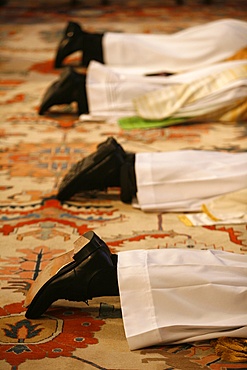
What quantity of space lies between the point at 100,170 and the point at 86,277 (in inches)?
32.2

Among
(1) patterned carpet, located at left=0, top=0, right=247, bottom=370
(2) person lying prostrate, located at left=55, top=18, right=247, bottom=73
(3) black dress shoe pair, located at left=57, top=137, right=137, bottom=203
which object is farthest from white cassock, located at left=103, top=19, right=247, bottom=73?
(3) black dress shoe pair, located at left=57, top=137, right=137, bottom=203

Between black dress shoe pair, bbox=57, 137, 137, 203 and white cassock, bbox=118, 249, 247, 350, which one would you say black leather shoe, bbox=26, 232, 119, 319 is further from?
black dress shoe pair, bbox=57, 137, 137, 203

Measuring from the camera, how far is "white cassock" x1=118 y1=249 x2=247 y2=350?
1.85 m

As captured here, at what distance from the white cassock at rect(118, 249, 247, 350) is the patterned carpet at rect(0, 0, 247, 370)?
0.15 ft

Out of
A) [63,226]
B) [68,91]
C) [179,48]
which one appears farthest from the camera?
[179,48]

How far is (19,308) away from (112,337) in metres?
0.29

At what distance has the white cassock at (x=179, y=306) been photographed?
6.06 feet

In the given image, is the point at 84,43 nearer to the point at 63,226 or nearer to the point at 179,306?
the point at 63,226

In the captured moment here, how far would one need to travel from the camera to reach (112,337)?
1925mm

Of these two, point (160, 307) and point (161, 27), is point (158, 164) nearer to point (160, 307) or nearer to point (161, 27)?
point (160, 307)

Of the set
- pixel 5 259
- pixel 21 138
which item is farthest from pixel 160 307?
pixel 21 138

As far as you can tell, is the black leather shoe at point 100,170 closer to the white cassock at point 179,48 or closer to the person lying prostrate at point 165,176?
the person lying prostrate at point 165,176

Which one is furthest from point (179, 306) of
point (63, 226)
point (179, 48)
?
point (179, 48)

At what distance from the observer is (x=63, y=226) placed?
267cm
